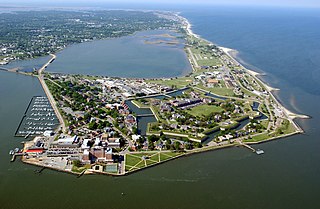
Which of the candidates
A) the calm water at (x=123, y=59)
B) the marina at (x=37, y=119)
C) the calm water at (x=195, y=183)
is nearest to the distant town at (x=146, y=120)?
the marina at (x=37, y=119)

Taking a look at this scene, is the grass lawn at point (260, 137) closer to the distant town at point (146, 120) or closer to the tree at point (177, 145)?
the distant town at point (146, 120)

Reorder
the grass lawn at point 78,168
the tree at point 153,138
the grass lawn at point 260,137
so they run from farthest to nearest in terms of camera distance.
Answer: the grass lawn at point 260,137, the tree at point 153,138, the grass lawn at point 78,168

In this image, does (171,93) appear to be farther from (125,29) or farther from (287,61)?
(125,29)

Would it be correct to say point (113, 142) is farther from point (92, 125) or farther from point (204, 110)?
point (204, 110)

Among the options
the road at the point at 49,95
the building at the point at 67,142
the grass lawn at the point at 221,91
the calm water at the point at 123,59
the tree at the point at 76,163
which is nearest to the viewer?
the tree at the point at 76,163

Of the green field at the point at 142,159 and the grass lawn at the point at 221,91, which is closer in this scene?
the green field at the point at 142,159

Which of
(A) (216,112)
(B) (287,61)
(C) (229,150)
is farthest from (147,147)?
(B) (287,61)

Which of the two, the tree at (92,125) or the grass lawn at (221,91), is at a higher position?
the tree at (92,125)

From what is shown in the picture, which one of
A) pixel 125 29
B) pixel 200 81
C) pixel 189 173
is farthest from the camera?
pixel 125 29
